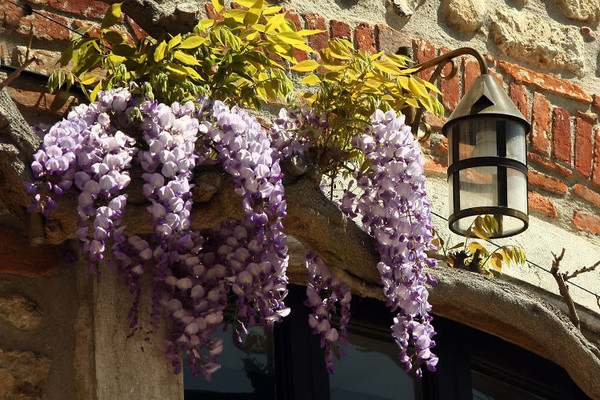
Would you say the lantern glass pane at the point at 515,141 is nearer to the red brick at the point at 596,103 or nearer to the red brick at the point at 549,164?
the red brick at the point at 549,164

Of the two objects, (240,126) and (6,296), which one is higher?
(240,126)

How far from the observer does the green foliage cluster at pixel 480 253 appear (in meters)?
3.72

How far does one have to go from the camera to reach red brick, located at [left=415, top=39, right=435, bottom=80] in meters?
4.14

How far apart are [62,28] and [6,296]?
2.55ft

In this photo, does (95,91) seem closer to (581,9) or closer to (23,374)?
(23,374)

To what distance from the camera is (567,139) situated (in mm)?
4438

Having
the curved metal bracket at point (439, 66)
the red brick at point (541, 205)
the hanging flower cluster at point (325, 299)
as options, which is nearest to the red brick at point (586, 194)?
the red brick at point (541, 205)

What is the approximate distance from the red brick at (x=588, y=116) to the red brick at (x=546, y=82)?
4 centimetres

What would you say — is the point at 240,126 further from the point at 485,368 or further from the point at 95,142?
the point at 485,368

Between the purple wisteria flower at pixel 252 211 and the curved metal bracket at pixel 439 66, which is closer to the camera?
the purple wisteria flower at pixel 252 211

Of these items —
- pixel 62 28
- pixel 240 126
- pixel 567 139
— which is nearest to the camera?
pixel 240 126

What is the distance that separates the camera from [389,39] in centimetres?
411

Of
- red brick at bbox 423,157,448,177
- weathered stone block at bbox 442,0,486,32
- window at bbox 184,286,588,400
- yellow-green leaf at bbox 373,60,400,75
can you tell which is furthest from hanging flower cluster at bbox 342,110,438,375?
weathered stone block at bbox 442,0,486,32

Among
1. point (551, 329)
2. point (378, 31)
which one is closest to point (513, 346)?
point (551, 329)
